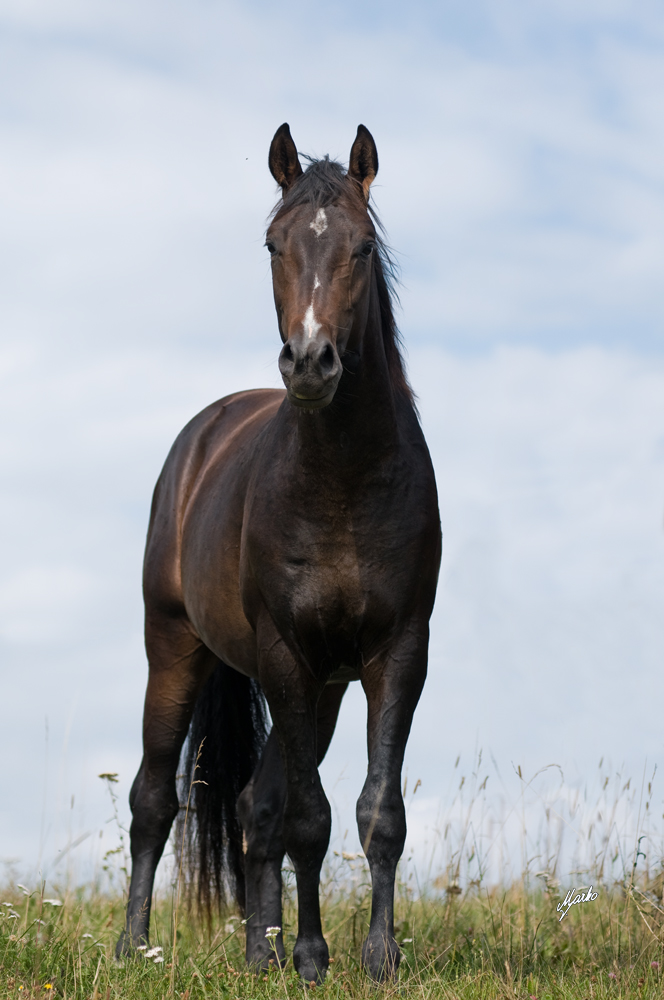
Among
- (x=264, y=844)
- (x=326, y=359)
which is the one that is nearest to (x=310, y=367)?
(x=326, y=359)

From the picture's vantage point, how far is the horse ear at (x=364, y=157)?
4.50m

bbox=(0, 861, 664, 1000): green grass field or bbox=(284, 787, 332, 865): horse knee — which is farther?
bbox=(284, 787, 332, 865): horse knee

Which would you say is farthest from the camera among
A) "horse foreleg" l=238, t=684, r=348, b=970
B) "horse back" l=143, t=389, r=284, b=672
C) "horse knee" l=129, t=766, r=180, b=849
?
"horse knee" l=129, t=766, r=180, b=849

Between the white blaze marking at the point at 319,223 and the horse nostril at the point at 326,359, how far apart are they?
0.59 meters

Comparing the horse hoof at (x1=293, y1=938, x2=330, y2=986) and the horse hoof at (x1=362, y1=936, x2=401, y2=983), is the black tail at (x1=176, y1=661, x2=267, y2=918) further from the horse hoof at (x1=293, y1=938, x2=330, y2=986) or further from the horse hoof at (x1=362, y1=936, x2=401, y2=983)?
the horse hoof at (x1=362, y1=936, x2=401, y2=983)

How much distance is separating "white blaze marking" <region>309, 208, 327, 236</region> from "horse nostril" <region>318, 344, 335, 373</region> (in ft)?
1.92

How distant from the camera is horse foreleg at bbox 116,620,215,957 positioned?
19.7ft

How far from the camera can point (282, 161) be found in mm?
4586

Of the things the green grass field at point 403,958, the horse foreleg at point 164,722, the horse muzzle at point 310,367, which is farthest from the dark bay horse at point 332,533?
the horse foreleg at point 164,722

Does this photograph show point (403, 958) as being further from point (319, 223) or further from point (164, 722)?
point (319, 223)

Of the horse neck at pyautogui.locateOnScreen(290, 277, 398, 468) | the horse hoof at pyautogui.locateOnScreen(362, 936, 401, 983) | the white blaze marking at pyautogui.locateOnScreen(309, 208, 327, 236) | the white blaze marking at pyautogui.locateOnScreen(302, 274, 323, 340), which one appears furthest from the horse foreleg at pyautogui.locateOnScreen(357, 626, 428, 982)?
the white blaze marking at pyautogui.locateOnScreen(309, 208, 327, 236)

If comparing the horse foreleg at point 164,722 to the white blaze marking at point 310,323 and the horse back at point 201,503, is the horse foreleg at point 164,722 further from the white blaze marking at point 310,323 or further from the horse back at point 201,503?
the white blaze marking at point 310,323

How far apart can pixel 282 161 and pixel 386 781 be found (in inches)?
102

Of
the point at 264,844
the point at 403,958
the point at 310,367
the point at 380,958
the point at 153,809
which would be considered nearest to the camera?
the point at 310,367
